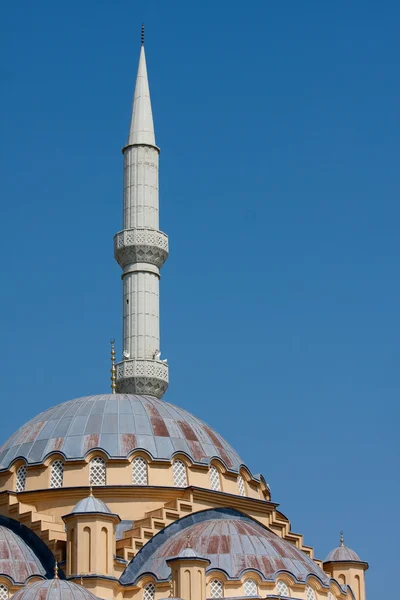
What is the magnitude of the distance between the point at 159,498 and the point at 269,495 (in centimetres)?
618

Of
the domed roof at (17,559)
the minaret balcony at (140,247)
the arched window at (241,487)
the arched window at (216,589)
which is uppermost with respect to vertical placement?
the minaret balcony at (140,247)

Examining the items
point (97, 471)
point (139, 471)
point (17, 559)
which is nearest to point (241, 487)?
point (139, 471)

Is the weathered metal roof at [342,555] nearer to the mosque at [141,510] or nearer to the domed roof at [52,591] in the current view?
the mosque at [141,510]

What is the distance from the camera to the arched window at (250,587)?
38.2 meters

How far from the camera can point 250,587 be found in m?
38.4

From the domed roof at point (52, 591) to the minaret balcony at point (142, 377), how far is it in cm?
1493

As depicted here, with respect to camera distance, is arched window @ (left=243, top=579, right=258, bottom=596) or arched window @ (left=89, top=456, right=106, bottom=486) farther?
arched window @ (left=89, top=456, right=106, bottom=486)

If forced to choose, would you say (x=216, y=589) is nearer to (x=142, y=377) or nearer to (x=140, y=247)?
(x=142, y=377)

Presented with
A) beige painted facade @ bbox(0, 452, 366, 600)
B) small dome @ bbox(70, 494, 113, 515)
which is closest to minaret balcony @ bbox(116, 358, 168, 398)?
beige painted facade @ bbox(0, 452, 366, 600)

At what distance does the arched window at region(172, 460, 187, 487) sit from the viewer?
4367 centimetres

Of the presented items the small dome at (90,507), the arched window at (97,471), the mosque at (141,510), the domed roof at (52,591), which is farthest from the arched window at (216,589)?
the arched window at (97,471)

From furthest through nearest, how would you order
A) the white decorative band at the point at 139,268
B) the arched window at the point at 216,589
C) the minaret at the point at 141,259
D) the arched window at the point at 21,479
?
the white decorative band at the point at 139,268, the minaret at the point at 141,259, the arched window at the point at 21,479, the arched window at the point at 216,589

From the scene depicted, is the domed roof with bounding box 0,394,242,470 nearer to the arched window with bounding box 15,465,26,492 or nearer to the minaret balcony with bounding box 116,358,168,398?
the arched window with bounding box 15,465,26,492

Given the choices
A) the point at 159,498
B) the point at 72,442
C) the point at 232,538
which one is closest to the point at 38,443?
the point at 72,442
